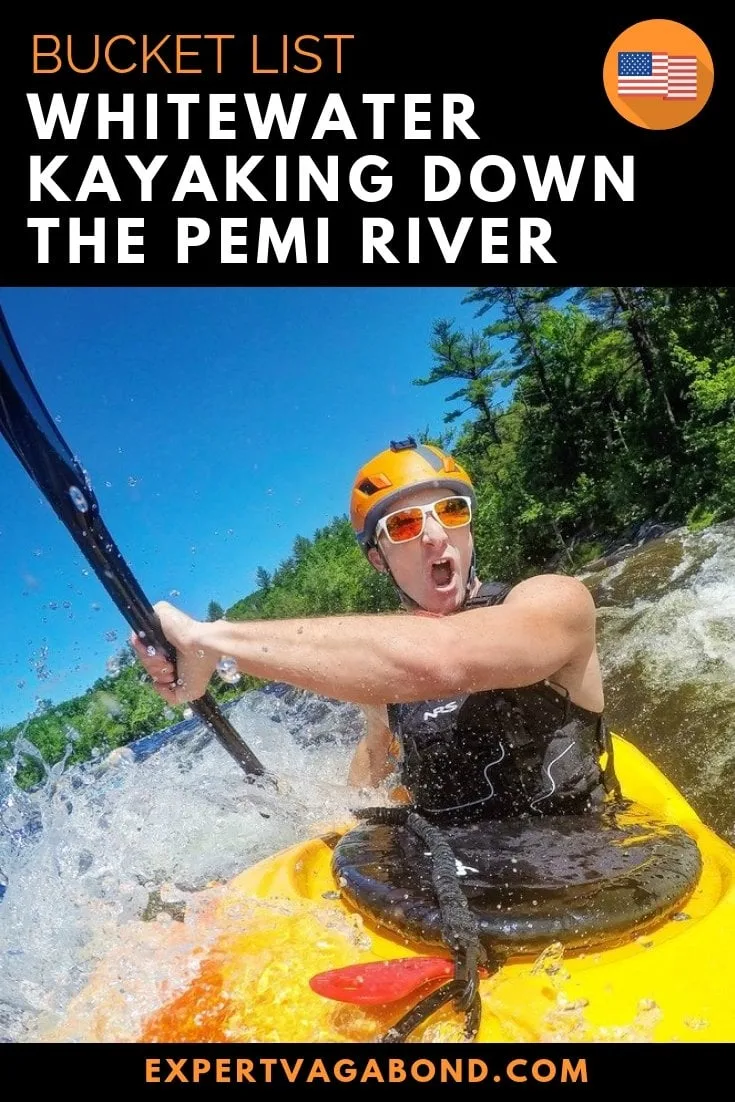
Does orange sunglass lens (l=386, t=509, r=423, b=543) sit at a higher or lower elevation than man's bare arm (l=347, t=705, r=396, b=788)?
higher

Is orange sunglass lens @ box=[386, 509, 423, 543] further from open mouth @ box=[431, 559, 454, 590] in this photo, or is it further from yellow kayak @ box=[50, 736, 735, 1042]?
yellow kayak @ box=[50, 736, 735, 1042]

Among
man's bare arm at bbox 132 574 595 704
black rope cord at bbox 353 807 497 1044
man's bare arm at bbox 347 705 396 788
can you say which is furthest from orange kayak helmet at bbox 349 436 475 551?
black rope cord at bbox 353 807 497 1044

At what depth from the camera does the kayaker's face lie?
2760 millimetres

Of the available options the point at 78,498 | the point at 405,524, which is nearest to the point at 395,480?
the point at 405,524

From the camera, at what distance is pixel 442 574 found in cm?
280

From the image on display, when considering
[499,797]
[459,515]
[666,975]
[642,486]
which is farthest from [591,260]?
[642,486]

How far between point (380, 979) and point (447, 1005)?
16 centimetres

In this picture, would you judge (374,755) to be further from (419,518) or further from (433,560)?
(419,518)

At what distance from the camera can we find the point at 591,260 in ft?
22.5

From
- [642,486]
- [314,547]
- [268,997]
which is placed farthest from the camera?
[314,547]

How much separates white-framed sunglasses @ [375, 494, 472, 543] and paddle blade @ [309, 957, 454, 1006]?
4.66 feet

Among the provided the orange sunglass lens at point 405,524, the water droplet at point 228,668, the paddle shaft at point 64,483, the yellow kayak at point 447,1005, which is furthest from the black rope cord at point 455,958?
the orange sunglass lens at point 405,524

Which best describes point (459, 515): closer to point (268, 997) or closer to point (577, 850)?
point (577, 850)

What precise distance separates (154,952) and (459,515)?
1.64m
